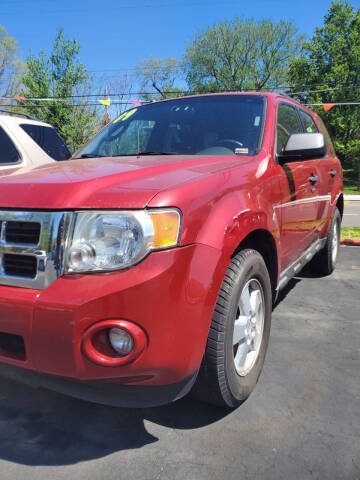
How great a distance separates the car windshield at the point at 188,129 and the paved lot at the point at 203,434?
5.01 feet

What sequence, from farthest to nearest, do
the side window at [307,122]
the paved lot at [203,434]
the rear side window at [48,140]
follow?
the rear side window at [48,140], the side window at [307,122], the paved lot at [203,434]

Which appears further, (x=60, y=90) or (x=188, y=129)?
(x=60, y=90)

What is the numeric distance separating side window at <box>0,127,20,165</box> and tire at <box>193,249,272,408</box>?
3575mm

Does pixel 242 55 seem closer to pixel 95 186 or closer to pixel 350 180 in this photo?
pixel 350 180

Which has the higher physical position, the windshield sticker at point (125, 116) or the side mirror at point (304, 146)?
the windshield sticker at point (125, 116)

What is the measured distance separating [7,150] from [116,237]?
374 centimetres

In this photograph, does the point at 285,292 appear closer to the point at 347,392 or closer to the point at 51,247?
the point at 347,392

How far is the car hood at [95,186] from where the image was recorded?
1649 mm

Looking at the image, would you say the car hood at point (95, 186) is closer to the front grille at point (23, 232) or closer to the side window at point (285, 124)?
the front grille at point (23, 232)

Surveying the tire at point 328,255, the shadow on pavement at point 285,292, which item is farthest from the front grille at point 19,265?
the tire at point 328,255

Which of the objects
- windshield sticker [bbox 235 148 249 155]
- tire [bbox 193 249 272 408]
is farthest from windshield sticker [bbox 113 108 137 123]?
tire [bbox 193 249 272 408]

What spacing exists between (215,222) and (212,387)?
2.57 ft

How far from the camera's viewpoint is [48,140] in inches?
215

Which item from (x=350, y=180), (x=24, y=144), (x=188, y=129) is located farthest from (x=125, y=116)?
(x=350, y=180)
